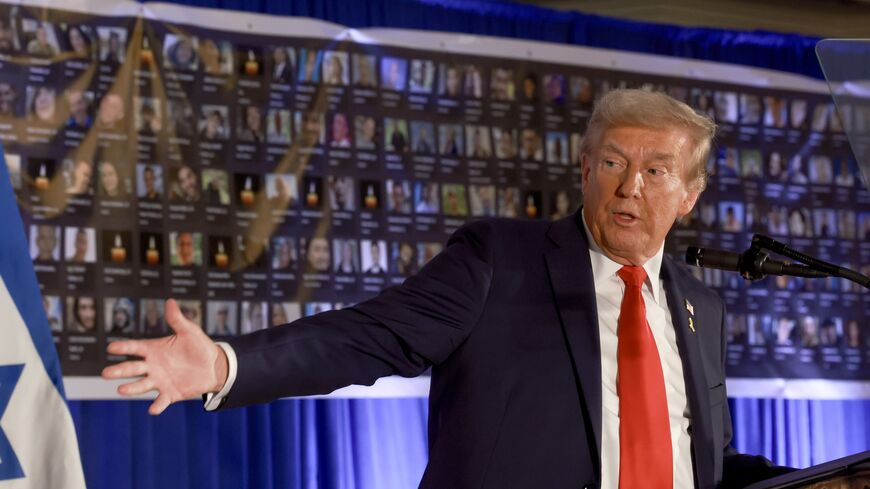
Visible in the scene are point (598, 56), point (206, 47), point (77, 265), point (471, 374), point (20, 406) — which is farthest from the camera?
point (598, 56)

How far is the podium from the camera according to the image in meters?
2.13

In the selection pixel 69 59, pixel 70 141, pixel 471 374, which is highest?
pixel 69 59

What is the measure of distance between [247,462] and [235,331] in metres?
0.53

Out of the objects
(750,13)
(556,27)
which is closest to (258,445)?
(556,27)

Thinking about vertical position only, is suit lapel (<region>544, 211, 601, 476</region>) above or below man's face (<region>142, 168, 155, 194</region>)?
below

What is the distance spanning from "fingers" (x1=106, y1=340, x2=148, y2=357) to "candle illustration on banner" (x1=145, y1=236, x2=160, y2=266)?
2.66 metres

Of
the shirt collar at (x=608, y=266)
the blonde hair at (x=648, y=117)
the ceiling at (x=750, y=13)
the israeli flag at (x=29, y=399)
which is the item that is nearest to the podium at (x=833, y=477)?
the shirt collar at (x=608, y=266)

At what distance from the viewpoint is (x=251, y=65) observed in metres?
4.69

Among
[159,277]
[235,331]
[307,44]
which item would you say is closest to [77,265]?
[159,277]

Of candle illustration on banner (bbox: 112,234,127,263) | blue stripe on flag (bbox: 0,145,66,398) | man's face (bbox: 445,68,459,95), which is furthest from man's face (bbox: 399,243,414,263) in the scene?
blue stripe on flag (bbox: 0,145,66,398)

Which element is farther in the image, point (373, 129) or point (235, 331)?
point (373, 129)

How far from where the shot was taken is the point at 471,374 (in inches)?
94.1

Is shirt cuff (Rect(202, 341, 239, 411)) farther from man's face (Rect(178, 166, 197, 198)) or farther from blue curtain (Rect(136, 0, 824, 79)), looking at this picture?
blue curtain (Rect(136, 0, 824, 79))

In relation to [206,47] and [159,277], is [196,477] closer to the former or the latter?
[159,277]
